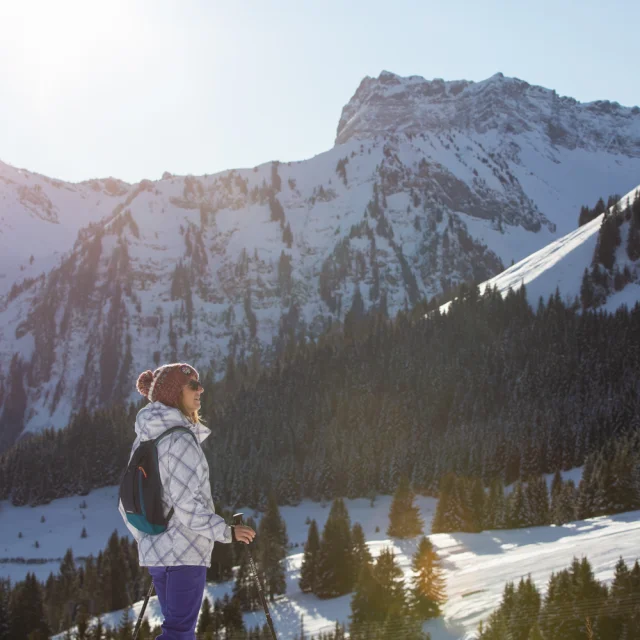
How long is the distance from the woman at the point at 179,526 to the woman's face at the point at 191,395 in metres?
0.13

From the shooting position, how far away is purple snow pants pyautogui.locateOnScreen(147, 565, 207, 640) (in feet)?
22.1

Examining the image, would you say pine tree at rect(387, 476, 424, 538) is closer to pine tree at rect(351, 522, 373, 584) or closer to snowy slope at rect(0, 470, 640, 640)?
snowy slope at rect(0, 470, 640, 640)

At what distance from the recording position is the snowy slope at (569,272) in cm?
14938

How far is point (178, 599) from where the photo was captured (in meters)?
6.77

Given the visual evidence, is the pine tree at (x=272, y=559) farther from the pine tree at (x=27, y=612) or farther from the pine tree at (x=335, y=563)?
the pine tree at (x=27, y=612)

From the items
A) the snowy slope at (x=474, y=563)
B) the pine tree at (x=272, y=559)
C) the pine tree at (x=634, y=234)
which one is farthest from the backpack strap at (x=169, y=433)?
the pine tree at (x=634, y=234)

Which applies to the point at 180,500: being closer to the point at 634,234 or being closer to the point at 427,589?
the point at 427,589

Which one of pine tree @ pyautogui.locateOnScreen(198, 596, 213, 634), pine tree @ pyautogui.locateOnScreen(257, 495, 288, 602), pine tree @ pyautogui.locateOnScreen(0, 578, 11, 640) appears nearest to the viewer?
pine tree @ pyautogui.locateOnScreen(198, 596, 213, 634)

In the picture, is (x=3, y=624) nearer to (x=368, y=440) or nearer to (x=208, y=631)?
(x=208, y=631)

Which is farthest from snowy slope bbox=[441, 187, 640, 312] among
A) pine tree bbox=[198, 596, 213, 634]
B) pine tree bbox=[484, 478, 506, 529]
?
pine tree bbox=[198, 596, 213, 634]

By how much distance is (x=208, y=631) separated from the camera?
4444cm

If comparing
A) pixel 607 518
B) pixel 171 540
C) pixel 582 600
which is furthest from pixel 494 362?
pixel 171 540

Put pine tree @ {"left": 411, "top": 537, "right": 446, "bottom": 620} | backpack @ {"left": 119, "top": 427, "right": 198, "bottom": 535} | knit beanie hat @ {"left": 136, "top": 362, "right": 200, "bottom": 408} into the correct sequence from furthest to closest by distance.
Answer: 1. pine tree @ {"left": 411, "top": 537, "right": 446, "bottom": 620}
2. knit beanie hat @ {"left": 136, "top": 362, "right": 200, "bottom": 408}
3. backpack @ {"left": 119, "top": 427, "right": 198, "bottom": 535}

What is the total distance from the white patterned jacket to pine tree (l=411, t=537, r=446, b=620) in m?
44.7
